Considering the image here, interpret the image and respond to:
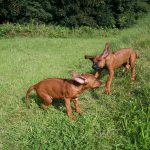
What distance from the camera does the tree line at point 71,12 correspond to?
16594mm

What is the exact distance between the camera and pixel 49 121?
241 inches

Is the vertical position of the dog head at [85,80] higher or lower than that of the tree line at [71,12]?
higher

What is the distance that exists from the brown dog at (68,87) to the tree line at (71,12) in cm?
1070

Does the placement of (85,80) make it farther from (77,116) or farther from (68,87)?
(77,116)

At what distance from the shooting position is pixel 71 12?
1691cm

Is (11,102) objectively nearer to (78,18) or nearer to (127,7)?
(78,18)

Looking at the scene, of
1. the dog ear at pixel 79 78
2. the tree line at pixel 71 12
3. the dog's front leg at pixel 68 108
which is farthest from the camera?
the tree line at pixel 71 12

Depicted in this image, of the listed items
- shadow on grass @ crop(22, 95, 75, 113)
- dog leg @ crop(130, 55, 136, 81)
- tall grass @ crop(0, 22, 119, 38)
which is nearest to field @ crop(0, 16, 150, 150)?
shadow on grass @ crop(22, 95, 75, 113)

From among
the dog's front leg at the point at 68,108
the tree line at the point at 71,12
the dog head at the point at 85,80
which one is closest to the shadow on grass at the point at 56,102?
the dog's front leg at the point at 68,108

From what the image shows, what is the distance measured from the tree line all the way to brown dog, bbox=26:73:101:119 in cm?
1070

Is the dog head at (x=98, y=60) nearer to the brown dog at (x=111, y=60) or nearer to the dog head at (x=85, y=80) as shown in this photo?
the brown dog at (x=111, y=60)

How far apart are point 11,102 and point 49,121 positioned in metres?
1.16

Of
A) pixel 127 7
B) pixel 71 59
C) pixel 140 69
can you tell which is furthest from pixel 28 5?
pixel 140 69

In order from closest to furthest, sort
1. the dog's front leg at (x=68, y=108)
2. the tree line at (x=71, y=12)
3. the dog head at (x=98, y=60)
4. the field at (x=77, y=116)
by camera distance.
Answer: the field at (x=77, y=116) → the dog's front leg at (x=68, y=108) → the dog head at (x=98, y=60) → the tree line at (x=71, y=12)
